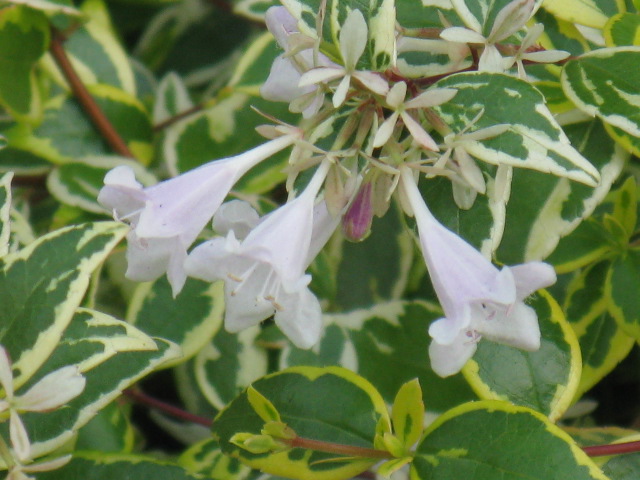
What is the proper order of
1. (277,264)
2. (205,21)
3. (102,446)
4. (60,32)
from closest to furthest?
(277,264) → (102,446) → (60,32) → (205,21)

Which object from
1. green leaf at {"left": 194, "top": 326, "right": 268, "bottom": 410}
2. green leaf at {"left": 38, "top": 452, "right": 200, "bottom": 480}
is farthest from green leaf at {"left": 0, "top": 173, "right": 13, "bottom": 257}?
green leaf at {"left": 194, "top": 326, "right": 268, "bottom": 410}

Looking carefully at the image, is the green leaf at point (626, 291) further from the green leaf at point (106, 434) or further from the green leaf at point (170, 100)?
the green leaf at point (170, 100)

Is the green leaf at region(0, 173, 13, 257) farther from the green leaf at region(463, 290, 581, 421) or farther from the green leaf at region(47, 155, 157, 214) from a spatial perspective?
the green leaf at region(463, 290, 581, 421)

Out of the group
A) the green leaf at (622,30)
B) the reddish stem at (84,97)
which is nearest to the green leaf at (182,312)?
the reddish stem at (84,97)

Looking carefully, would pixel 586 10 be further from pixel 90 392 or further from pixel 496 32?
pixel 90 392

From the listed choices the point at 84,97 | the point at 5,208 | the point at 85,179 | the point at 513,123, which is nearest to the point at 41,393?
the point at 5,208

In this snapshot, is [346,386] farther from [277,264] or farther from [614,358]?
[614,358]

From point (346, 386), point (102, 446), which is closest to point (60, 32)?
point (102, 446)
